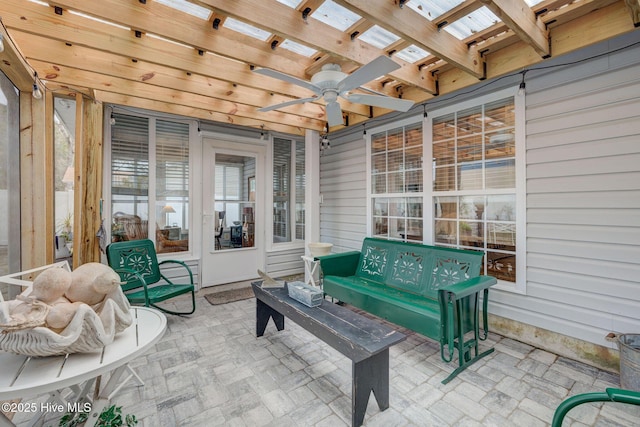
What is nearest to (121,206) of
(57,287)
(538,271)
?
(57,287)

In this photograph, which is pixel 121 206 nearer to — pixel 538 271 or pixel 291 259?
pixel 291 259

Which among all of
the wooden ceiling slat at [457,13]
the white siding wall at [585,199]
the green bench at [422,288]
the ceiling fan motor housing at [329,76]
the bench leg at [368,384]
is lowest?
the bench leg at [368,384]

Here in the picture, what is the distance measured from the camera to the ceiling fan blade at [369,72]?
1.78 m

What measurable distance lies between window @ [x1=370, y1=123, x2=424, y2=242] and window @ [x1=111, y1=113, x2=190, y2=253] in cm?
300

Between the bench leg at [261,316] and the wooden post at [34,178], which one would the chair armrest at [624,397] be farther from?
the wooden post at [34,178]

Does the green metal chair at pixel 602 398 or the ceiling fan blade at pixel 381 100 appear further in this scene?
the ceiling fan blade at pixel 381 100

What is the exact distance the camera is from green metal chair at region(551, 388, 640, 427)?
1046 mm

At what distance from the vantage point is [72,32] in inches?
85.2

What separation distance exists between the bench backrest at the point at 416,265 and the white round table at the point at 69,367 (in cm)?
262

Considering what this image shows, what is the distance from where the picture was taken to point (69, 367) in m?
1.17

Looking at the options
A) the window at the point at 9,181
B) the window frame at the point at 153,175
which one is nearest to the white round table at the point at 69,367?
the window at the point at 9,181

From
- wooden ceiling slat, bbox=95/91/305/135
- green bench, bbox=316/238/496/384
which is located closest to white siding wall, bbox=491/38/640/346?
green bench, bbox=316/238/496/384

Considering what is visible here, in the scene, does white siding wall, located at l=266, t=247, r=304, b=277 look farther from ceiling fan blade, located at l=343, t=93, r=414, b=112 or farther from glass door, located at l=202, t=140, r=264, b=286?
ceiling fan blade, located at l=343, t=93, r=414, b=112

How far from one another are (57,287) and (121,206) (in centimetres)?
329
